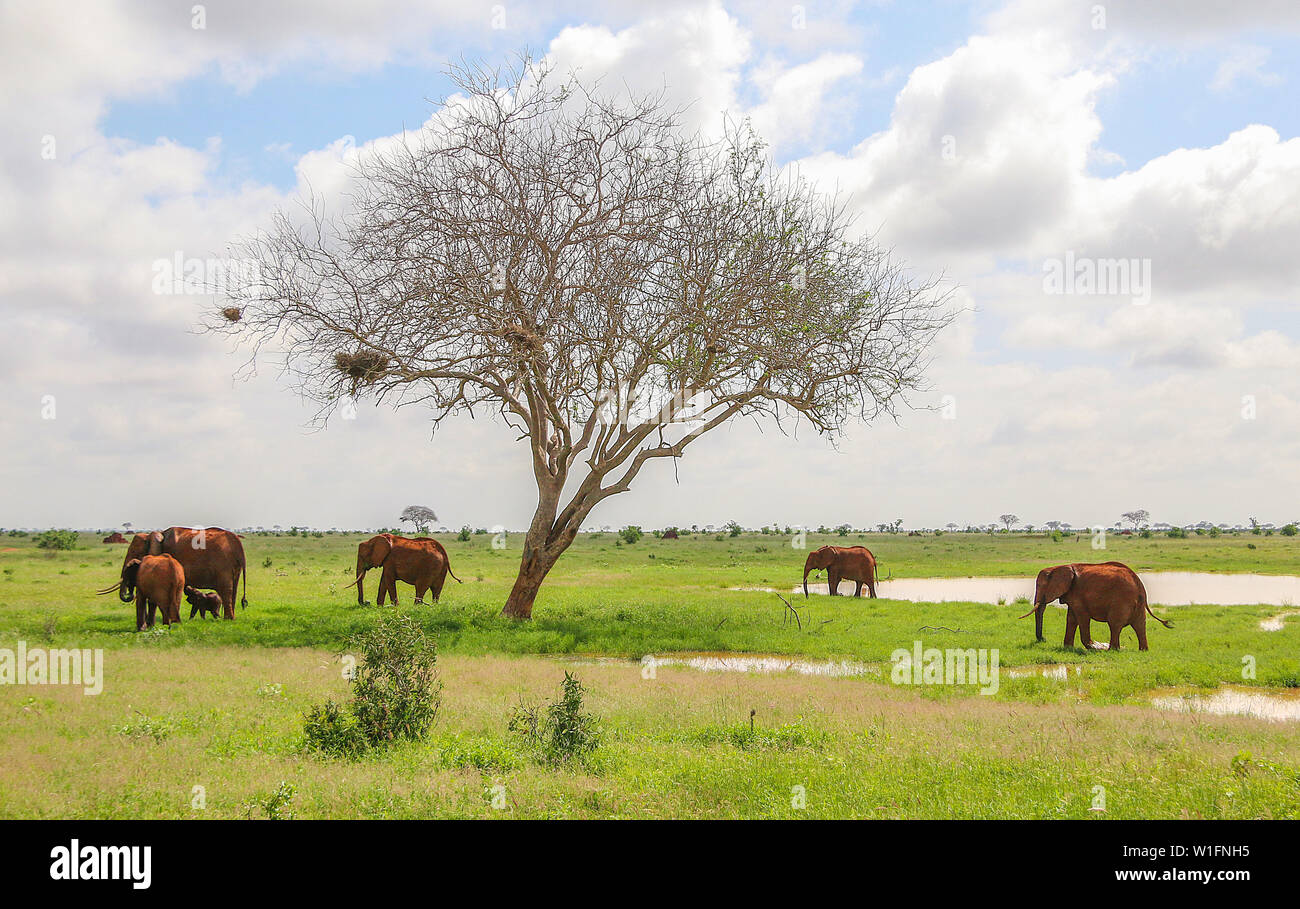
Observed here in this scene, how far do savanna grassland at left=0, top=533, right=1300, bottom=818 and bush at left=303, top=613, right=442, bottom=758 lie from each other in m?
0.32

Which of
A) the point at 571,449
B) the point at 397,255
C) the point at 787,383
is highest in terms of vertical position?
the point at 397,255

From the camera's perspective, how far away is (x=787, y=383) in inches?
888

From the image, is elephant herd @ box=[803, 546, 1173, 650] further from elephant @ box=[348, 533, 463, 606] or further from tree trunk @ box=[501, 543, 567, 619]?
elephant @ box=[348, 533, 463, 606]

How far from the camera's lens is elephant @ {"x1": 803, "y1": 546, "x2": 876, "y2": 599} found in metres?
32.3

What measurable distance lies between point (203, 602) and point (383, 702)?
13940 mm

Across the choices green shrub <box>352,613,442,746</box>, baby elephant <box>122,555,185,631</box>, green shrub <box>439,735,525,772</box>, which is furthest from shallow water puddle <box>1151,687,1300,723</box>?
baby elephant <box>122,555,185,631</box>

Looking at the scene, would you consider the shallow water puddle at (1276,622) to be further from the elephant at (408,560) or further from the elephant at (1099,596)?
the elephant at (408,560)

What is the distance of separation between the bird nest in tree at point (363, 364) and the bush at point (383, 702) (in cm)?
1166

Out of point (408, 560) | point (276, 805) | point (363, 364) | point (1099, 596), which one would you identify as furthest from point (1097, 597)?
point (408, 560)
